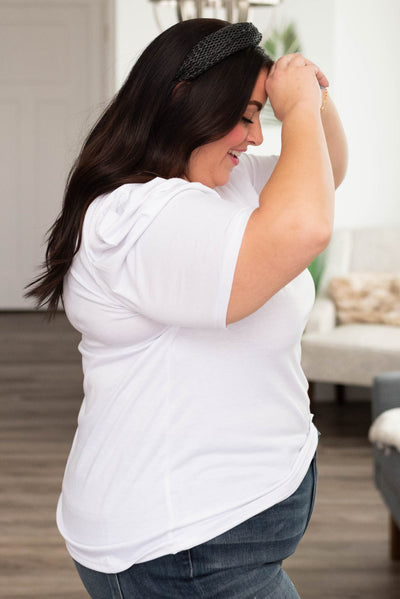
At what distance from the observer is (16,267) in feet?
24.3

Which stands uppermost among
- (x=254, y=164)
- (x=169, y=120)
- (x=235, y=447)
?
(x=169, y=120)

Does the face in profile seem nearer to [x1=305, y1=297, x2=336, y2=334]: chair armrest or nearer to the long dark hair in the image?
the long dark hair

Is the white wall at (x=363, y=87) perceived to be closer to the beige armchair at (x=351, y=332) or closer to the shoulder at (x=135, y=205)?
the beige armchair at (x=351, y=332)

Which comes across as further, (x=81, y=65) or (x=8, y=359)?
(x=81, y=65)

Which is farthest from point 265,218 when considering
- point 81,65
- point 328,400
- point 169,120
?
point 81,65

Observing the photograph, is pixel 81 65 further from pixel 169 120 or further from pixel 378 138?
pixel 169 120

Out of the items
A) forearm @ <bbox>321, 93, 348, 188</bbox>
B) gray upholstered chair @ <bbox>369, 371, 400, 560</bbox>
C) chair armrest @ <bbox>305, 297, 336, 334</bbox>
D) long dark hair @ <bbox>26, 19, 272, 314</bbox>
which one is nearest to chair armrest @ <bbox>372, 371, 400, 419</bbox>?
gray upholstered chair @ <bbox>369, 371, 400, 560</bbox>

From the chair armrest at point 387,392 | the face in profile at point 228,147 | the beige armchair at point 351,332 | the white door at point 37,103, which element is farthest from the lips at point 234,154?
the white door at point 37,103

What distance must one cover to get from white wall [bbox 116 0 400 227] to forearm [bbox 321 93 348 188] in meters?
3.22

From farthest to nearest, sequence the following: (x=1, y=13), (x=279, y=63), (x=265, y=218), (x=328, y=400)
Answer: (x=1, y=13) → (x=328, y=400) → (x=279, y=63) → (x=265, y=218)

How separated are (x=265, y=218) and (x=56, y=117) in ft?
22.1

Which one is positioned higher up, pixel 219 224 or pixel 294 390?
pixel 219 224

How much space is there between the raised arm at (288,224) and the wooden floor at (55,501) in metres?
1.78

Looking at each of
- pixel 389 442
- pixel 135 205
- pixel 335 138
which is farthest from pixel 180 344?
pixel 389 442
